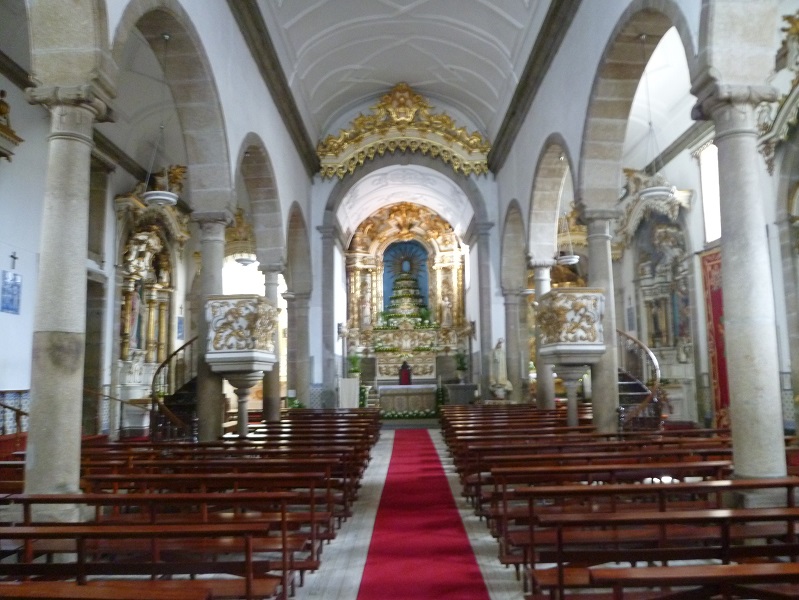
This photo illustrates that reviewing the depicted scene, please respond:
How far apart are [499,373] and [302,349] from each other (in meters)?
5.13

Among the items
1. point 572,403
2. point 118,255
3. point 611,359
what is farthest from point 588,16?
point 118,255

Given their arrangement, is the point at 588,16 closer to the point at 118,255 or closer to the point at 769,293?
the point at 769,293

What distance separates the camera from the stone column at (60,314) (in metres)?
5.38

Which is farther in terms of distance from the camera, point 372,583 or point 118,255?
point 118,255

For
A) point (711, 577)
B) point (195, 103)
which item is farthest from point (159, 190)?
point (711, 577)

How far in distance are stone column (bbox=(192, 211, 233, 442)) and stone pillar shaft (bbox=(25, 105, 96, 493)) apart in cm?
383

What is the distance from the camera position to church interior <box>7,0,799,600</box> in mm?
5871

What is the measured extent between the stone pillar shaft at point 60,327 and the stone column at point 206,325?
383 cm

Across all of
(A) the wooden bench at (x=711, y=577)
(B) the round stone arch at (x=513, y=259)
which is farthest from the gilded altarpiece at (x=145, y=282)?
(A) the wooden bench at (x=711, y=577)

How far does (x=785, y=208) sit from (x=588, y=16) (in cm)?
465

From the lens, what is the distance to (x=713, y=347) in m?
14.6

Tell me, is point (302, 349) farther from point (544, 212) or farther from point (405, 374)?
point (544, 212)

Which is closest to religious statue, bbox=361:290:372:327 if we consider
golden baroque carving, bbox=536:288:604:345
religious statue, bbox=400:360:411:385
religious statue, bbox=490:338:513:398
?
religious statue, bbox=400:360:411:385

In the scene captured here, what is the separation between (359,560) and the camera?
5.38 metres
